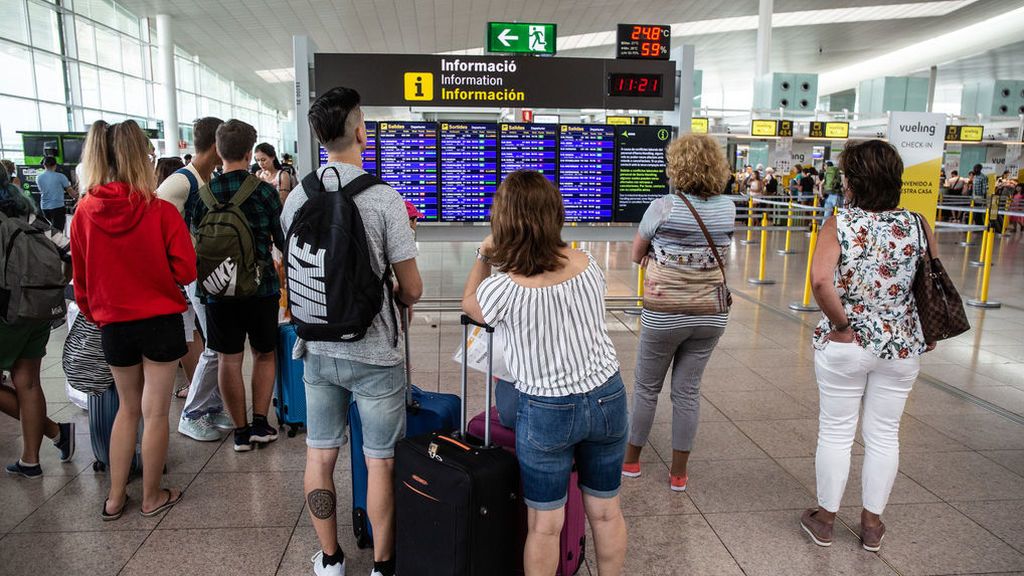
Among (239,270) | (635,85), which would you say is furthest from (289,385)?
(635,85)

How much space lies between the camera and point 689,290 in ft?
9.99

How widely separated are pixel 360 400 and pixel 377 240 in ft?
1.83

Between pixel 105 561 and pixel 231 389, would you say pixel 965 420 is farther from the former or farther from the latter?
pixel 105 561

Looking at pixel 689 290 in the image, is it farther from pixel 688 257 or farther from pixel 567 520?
pixel 567 520

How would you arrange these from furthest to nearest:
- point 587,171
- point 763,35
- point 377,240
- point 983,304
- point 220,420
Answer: point 763,35, point 983,304, point 587,171, point 220,420, point 377,240

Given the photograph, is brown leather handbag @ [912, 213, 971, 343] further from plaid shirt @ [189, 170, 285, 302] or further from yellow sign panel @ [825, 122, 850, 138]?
yellow sign panel @ [825, 122, 850, 138]

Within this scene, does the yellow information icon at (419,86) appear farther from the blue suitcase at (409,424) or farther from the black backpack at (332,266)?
the black backpack at (332,266)

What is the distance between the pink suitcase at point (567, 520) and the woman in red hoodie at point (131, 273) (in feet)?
4.51

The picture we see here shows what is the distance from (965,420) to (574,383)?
140 inches

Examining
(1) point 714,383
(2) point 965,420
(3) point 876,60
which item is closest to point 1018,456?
(2) point 965,420

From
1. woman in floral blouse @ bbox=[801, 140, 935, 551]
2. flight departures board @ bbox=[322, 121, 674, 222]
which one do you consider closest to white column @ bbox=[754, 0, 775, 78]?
flight departures board @ bbox=[322, 121, 674, 222]

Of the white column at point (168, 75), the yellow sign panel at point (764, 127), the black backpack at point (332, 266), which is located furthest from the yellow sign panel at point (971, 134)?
the white column at point (168, 75)

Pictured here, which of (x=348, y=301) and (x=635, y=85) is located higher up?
(x=635, y=85)

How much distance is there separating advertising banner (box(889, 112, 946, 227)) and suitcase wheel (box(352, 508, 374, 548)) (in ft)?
14.3
